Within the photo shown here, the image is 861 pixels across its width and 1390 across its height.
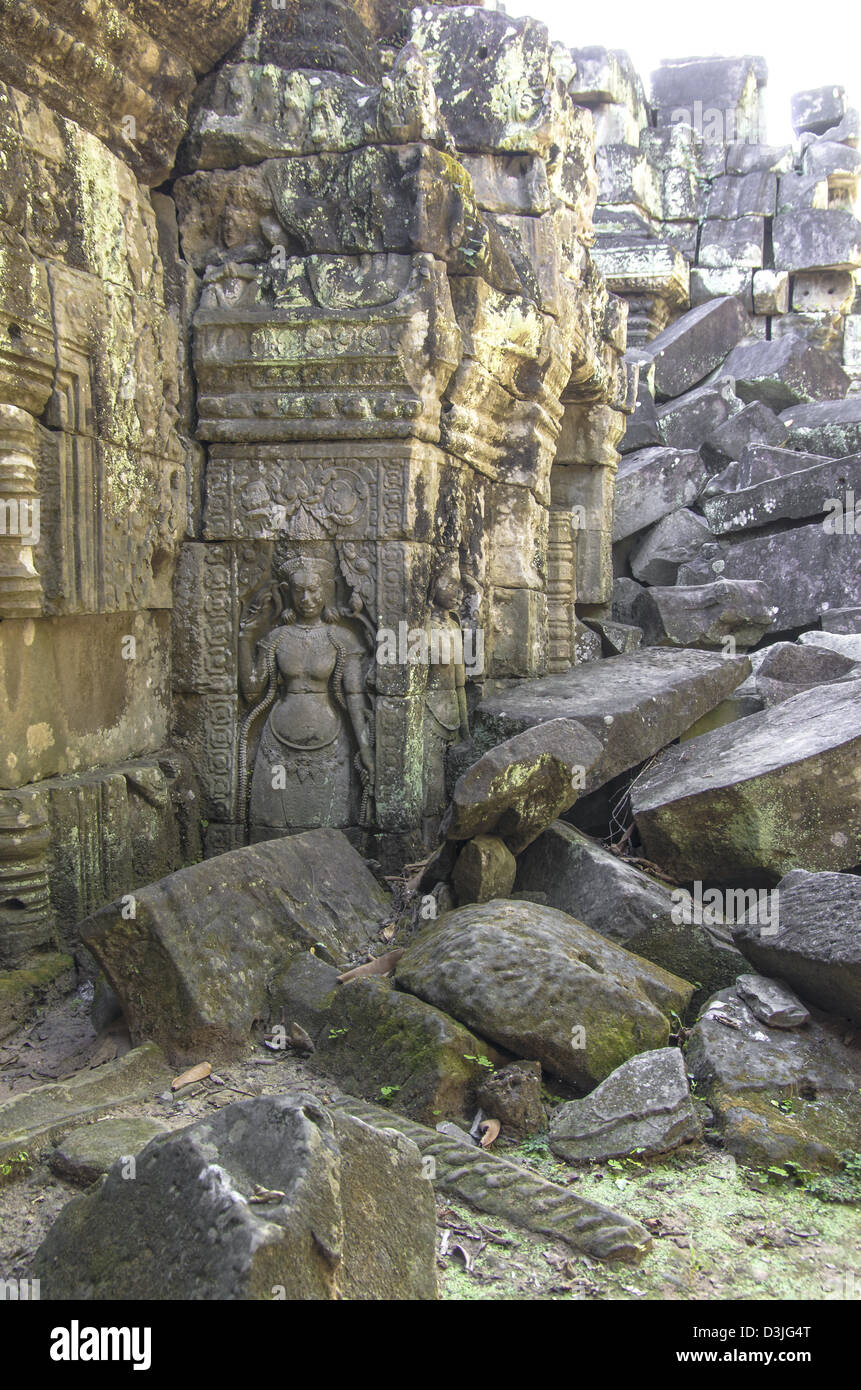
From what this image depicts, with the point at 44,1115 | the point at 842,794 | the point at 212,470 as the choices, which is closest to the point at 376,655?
the point at 212,470

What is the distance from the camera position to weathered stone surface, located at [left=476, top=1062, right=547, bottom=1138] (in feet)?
9.20

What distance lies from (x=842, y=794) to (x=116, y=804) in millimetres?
2559

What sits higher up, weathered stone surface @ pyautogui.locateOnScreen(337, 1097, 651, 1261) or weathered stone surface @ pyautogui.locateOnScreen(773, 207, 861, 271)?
weathered stone surface @ pyautogui.locateOnScreen(773, 207, 861, 271)

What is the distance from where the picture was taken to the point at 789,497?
8.23m

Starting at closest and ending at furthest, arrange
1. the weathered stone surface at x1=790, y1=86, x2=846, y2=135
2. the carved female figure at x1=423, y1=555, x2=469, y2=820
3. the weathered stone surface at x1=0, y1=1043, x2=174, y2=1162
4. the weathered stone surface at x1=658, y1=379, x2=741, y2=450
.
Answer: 1. the weathered stone surface at x1=0, y1=1043, x2=174, y2=1162
2. the carved female figure at x1=423, y1=555, x2=469, y2=820
3. the weathered stone surface at x1=658, y1=379, x2=741, y2=450
4. the weathered stone surface at x1=790, y1=86, x2=846, y2=135

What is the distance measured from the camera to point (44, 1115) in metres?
2.71

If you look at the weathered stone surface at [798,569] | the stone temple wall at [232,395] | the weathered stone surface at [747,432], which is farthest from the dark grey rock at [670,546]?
the stone temple wall at [232,395]

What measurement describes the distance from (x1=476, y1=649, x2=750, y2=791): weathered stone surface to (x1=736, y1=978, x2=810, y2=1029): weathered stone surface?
125 centimetres

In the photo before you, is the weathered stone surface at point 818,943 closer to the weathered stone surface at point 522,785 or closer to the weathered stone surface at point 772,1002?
the weathered stone surface at point 772,1002

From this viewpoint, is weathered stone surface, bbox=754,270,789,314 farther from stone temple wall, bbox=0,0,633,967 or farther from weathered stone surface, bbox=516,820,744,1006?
weathered stone surface, bbox=516,820,744,1006

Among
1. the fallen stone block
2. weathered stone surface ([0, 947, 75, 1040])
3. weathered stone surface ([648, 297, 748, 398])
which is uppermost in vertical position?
weathered stone surface ([648, 297, 748, 398])

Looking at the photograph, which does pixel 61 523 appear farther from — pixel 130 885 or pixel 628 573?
pixel 628 573

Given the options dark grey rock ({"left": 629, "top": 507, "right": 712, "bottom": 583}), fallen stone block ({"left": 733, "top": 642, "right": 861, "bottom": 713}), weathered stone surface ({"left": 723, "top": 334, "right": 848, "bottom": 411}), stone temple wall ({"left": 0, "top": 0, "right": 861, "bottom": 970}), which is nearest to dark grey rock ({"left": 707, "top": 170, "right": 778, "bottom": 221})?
weathered stone surface ({"left": 723, "top": 334, "right": 848, "bottom": 411})

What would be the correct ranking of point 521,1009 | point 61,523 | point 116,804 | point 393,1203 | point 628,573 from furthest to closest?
point 628,573, point 116,804, point 61,523, point 521,1009, point 393,1203
